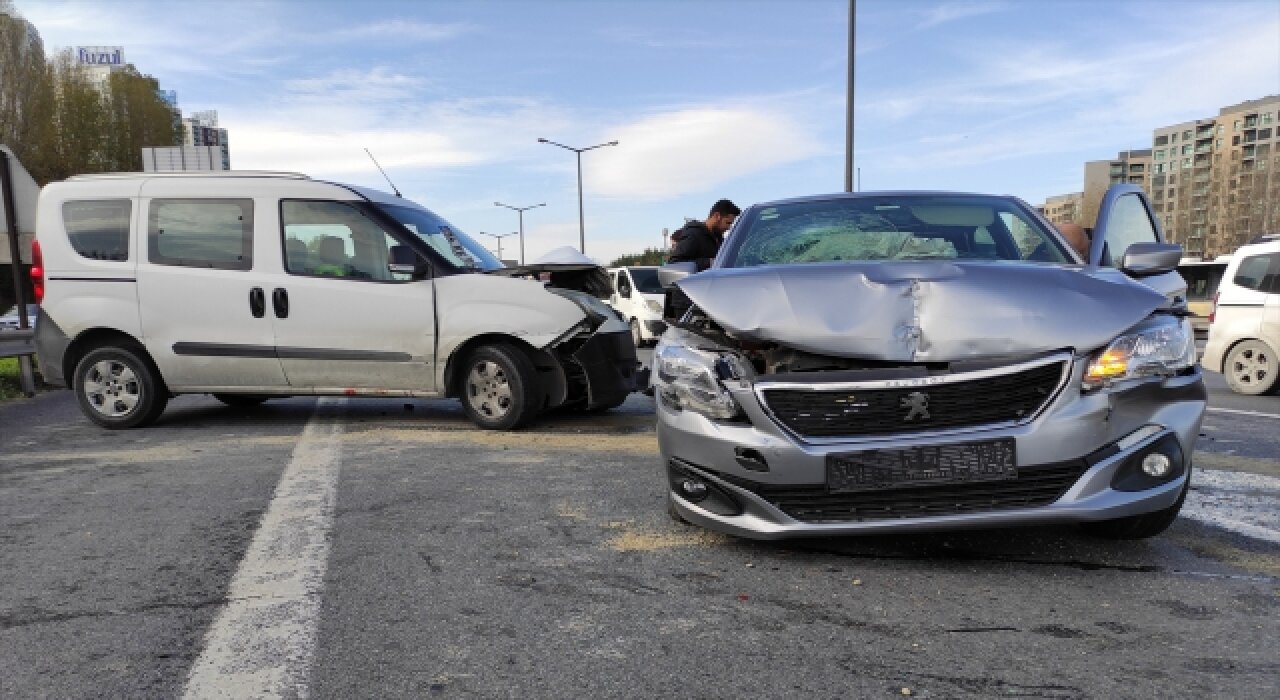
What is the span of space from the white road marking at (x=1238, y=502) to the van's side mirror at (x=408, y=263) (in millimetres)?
4783

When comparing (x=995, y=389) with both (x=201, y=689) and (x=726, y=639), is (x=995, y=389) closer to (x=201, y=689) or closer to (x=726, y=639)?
(x=726, y=639)

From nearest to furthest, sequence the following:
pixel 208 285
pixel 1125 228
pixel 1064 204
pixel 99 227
→ pixel 1125 228
pixel 208 285
pixel 99 227
pixel 1064 204

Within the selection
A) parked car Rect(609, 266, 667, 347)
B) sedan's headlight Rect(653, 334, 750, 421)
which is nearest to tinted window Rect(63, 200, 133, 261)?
sedan's headlight Rect(653, 334, 750, 421)

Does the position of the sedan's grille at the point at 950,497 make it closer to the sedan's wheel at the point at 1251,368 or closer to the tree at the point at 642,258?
the sedan's wheel at the point at 1251,368

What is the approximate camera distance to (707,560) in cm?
327

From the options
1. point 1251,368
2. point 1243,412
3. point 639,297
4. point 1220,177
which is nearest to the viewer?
point 1243,412

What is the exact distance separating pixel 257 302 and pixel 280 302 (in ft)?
0.61

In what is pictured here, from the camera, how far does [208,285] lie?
656 centimetres

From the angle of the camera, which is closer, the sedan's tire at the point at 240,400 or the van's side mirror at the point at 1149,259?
the van's side mirror at the point at 1149,259

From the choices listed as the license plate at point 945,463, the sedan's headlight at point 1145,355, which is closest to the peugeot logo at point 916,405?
the license plate at point 945,463

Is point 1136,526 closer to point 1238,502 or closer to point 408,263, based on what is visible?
point 1238,502

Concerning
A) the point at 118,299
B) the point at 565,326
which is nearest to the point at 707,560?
the point at 565,326

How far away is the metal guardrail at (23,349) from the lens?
9.12 m

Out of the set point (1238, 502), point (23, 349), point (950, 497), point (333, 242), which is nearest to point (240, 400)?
point (333, 242)
